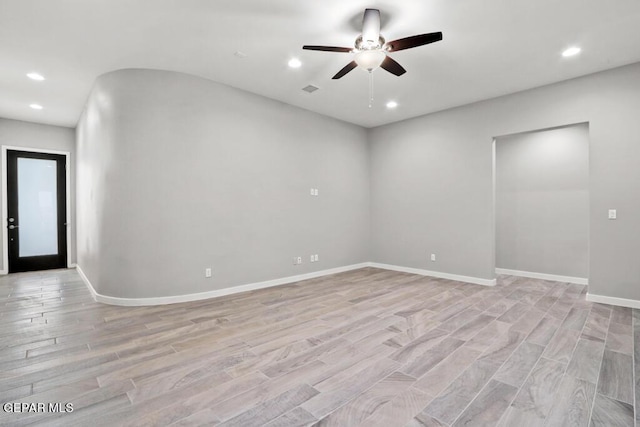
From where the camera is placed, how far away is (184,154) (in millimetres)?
4117

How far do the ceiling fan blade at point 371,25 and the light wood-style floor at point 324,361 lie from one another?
2809mm

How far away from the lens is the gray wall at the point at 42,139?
19.3ft

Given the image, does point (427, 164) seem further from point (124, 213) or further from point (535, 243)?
point (124, 213)

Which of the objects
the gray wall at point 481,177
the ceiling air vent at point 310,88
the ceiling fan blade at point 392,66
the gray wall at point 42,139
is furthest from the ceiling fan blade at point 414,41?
the gray wall at point 42,139

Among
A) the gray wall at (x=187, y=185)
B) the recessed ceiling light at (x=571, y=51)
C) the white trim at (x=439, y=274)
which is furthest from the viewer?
the white trim at (x=439, y=274)

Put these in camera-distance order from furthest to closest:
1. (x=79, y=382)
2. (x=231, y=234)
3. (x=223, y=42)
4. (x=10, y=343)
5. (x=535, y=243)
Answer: (x=535, y=243)
(x=231, y=234)
(x=223, y=42)
(x=10, y=343)
(x=79, y=382)

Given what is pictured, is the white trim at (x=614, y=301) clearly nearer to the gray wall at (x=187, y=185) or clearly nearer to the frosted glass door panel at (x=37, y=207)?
the gray wall at (x=187, y=185)

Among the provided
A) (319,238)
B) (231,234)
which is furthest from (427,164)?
(231,234)

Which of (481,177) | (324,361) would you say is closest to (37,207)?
(324,361)

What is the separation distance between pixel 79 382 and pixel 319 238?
13.3 ft

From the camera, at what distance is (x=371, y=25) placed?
2.70 meters

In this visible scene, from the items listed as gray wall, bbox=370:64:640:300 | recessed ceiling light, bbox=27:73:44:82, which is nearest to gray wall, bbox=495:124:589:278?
gray wall, bbox=370:64:640:300

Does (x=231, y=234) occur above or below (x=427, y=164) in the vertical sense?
below

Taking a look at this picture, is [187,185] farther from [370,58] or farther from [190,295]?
[370,58]
